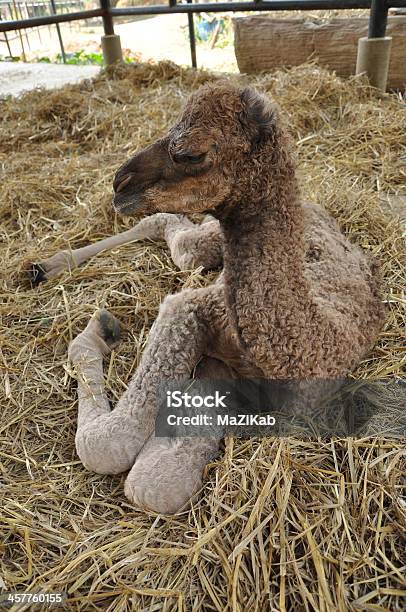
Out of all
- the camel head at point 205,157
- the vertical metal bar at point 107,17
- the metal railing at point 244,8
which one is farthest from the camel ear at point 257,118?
the vertical metal bar at point 107,17

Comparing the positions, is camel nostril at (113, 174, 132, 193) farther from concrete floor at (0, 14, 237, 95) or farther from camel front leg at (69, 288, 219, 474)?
concrete floor at (0, 14, 237, 95)

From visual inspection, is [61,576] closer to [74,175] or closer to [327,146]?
[74,175]

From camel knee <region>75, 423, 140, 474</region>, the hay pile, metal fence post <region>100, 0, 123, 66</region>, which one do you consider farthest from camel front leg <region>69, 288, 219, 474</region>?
metal fence post <region>100, 0, 123, 66</region>

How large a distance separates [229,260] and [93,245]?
171cm

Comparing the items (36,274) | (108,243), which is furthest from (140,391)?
(108,243)

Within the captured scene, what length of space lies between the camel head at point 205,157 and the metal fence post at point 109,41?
5992mm

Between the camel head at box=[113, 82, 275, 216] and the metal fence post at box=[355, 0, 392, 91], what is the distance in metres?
4.04

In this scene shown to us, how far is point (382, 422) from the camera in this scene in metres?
2.16

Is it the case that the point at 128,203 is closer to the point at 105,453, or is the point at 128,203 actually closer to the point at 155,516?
the point at 105,453

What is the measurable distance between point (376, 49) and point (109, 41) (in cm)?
364

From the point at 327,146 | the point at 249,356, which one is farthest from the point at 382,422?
the point at 327,146

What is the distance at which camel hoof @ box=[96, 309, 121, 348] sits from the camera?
2.82 metres

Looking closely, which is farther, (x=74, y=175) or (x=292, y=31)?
(x=292, y=31)

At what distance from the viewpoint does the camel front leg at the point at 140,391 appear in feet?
7.13
